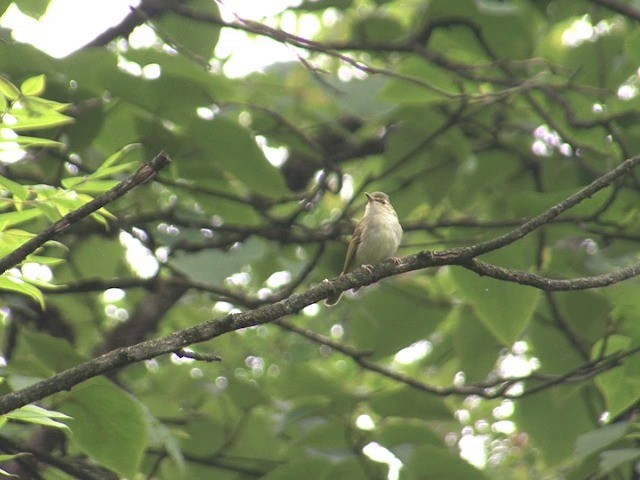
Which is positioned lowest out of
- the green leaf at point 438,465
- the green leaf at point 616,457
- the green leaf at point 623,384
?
the green leaf at point 616,457

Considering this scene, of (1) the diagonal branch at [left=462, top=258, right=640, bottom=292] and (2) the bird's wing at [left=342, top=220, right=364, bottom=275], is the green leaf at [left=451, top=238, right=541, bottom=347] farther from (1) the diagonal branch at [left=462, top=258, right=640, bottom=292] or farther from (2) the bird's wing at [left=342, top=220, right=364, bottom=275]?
(1) the diagonal branch at [left=462, top=258, right=640, bottom=292]

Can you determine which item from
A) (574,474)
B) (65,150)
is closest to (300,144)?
(65,150)

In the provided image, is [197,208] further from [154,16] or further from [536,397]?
[536,397]

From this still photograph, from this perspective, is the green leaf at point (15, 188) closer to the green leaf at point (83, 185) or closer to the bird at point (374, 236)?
the green leaf at point (83, 185)

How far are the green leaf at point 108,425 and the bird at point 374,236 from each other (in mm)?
1786

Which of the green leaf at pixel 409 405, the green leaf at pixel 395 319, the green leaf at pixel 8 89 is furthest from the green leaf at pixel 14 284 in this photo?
the green leaf at pixel 395 319

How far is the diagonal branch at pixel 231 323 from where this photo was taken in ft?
7.30

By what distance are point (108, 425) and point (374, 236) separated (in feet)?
6.83

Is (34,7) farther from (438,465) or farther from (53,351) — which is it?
(438,465)

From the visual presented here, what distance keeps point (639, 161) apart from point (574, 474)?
5.34ft

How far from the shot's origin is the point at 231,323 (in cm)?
234

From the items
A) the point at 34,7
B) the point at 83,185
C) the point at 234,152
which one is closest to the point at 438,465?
the point at 234,152

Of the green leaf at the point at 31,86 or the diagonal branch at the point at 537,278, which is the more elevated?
the green leaf at the point at 31,86

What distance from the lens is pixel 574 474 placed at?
154 inches
